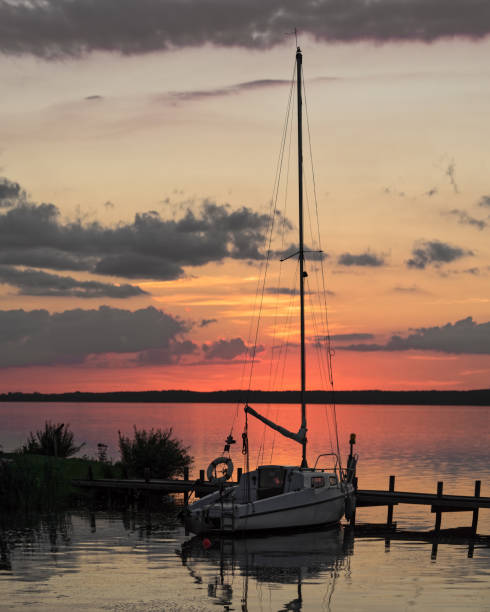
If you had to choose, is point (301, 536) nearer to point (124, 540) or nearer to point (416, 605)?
point (124, 540)

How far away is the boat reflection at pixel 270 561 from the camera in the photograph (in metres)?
30.7

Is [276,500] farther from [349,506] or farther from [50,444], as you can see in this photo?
[50,444]

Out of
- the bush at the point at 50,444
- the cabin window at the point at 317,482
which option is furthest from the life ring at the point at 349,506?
the bush at the point at 50,444

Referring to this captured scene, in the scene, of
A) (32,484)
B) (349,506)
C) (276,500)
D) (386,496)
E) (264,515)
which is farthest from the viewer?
(386,496)

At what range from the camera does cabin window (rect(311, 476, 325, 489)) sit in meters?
44.3

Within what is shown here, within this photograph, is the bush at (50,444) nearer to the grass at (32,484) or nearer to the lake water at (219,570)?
the grass at (32,484)

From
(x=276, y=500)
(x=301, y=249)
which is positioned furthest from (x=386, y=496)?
(x=301, y=249)

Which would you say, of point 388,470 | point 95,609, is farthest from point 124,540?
point 388,470

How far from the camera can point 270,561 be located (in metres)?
36.1

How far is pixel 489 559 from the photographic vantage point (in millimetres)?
38062

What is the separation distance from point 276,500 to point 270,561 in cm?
649

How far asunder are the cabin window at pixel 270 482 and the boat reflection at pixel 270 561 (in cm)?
236

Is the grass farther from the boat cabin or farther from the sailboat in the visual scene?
the boat cabin

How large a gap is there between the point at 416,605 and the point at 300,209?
25.4 metres
